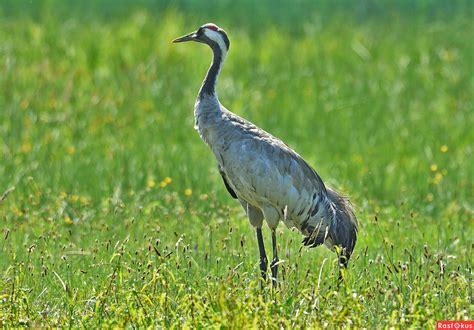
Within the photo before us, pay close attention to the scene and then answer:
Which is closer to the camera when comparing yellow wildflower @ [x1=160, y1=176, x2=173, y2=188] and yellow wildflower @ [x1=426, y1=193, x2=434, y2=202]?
yellow wildflower @ [x1=160, y1=176, x2=173, y2=188]

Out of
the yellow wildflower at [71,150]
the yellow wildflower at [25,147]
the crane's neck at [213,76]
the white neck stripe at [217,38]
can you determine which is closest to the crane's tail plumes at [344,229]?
the crane's neck at [213,76]

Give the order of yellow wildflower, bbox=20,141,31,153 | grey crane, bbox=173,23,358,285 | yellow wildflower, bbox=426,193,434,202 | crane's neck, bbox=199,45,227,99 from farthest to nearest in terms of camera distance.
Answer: yellow wildflower, bbox=20,141,31,153 < yellow wildflower, bbox=426,193,434,202 < crane's neck, bbox=199,45,227,99 < grey crane, bbox=173,23,358,285

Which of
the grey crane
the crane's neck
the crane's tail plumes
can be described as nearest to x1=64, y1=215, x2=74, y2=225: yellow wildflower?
the grey crane

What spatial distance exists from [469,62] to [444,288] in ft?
29.0

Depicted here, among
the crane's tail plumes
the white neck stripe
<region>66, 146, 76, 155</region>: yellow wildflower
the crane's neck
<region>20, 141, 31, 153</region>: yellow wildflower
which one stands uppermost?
the white neck stripe

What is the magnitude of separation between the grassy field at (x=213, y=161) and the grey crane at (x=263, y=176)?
0.80 ft

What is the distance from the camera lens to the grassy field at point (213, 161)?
21.3ft

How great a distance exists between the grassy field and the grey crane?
243mm

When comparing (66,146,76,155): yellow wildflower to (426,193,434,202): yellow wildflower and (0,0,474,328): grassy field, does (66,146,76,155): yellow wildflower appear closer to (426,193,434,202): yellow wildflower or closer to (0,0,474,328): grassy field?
(0,0,474,328): grassy field

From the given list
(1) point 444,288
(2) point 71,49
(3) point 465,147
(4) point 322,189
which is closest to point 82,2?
(2) point 71,49

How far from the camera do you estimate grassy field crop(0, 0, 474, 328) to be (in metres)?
6.49

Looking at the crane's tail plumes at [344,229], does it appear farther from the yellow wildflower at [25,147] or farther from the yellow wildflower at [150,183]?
the yellow wildflower at [25,147]


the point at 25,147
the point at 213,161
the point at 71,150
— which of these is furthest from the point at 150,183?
the point at 25,147

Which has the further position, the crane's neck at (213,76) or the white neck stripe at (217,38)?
the white neck stripe at (217,38)
